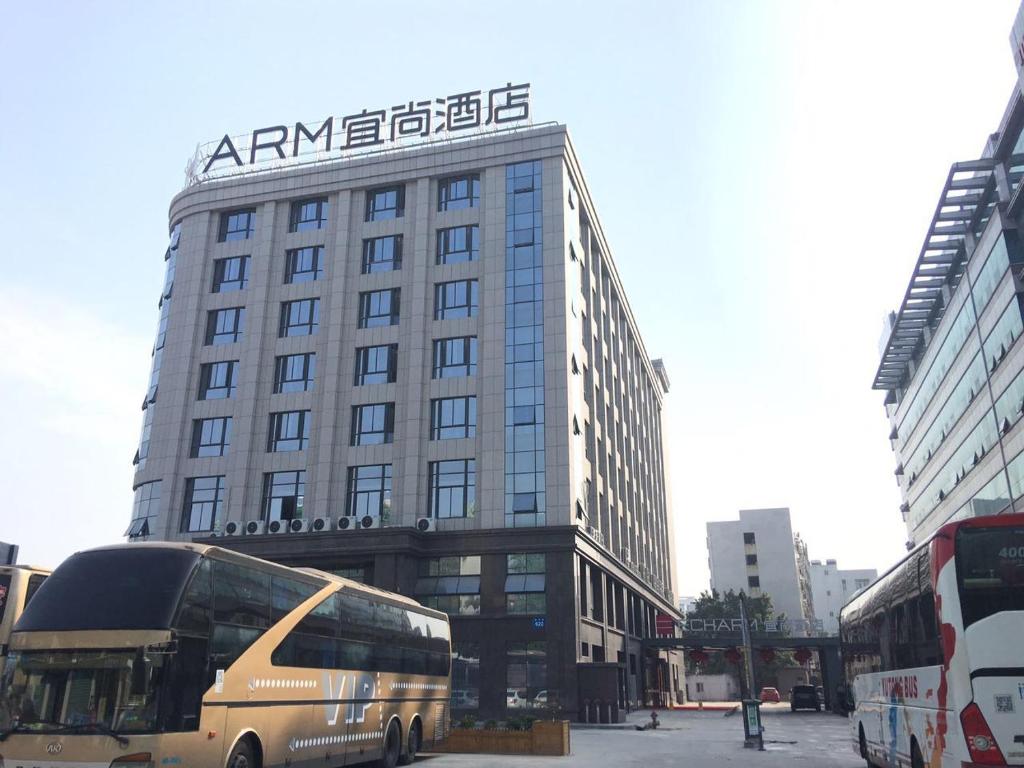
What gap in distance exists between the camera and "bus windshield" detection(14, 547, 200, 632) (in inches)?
506

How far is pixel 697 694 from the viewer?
95.1m

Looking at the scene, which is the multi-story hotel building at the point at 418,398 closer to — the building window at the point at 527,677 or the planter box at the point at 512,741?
the building window at the point at 527,677

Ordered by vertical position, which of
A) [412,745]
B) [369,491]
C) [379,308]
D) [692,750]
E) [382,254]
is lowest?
[692,750]

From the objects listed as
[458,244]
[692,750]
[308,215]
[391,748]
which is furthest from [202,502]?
[692,750]

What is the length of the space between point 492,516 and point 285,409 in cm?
1432

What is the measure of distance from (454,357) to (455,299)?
12.3 ft

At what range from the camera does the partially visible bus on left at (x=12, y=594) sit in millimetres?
19000

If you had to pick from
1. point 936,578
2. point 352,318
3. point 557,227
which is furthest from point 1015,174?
point 936,578

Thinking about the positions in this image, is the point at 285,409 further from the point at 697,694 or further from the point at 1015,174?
the point at 697,694

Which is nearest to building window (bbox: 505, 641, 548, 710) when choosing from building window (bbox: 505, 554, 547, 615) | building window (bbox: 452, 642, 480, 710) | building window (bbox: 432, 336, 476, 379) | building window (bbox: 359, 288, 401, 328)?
building window (bbox: 452, 642, 480, 710)

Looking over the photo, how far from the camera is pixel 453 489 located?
4300cm

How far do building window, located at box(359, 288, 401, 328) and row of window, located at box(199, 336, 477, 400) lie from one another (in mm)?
1616

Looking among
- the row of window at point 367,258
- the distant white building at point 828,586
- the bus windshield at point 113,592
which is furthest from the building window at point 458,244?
the distant white building at point 828,586

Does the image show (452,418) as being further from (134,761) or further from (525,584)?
(134,761)
